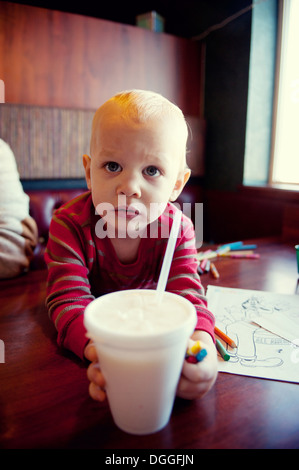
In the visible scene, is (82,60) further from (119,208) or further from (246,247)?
(119,208)

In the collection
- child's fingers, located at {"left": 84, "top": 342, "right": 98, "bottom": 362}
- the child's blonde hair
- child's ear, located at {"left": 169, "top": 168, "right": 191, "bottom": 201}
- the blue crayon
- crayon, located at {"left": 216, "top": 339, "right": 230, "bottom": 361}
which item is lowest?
crayon, located at {"left": 216, "top": 339, "right": 230, "bottom": 361}

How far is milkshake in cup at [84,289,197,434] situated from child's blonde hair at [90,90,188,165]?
0.35 metres

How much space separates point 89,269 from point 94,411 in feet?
1.28

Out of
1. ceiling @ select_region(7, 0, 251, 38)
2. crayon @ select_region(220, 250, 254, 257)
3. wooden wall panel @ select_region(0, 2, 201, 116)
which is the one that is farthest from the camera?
ceiling @ select_region(7, 0, 251, 38)

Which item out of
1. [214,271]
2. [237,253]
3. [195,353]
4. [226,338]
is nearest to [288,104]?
[237,253]

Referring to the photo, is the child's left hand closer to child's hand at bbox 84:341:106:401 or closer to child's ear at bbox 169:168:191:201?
child's hand at bbox 84:341:106:401

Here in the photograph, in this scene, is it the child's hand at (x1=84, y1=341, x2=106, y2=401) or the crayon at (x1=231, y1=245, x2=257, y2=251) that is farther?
the crayon at (x1=231, y1=245, x2=257, y2=251)

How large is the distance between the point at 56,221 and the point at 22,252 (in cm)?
32

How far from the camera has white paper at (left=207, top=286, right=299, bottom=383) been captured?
1.74ft

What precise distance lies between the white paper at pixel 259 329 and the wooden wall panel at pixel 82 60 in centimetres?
163

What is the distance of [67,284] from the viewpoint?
2.13ft

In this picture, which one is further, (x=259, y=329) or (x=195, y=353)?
(x=259, y=329)

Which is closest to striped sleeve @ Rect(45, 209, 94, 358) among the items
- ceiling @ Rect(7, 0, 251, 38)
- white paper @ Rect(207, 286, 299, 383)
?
white paper @ Rect(207, 286, 299, 383)

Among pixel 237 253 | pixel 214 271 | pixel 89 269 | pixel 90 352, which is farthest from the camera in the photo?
pixel 237 253
